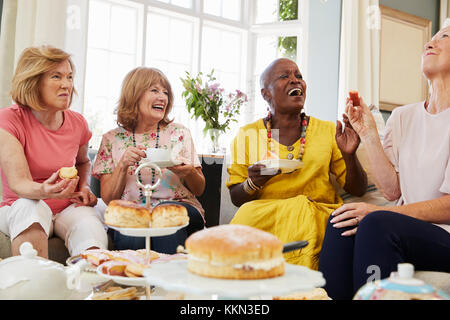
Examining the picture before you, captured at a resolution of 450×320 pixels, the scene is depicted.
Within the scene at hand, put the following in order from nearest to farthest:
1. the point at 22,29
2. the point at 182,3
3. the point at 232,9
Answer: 1. the point at 22,29
2. the point at 182,3
3. the point at 232,9

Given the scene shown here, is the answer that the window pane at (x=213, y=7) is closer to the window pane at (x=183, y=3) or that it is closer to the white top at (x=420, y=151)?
the window pane at (x=183, y=3)

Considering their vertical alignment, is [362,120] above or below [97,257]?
above

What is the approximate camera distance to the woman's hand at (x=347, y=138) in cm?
149

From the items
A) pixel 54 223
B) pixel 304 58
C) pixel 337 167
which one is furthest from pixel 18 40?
pixel 304 58

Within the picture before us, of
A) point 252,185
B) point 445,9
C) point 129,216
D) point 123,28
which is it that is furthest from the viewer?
point 445,9

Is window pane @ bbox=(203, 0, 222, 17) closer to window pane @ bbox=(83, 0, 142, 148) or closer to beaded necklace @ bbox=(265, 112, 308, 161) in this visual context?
window pane @ bbox=(83, 0, 142, 148)

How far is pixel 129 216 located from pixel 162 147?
0.96 meters

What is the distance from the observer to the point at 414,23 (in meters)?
4.47

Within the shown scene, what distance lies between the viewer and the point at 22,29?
2273 mm

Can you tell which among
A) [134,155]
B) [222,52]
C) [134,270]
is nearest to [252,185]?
[134,155]

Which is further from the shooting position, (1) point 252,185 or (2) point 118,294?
(1) point 252,185

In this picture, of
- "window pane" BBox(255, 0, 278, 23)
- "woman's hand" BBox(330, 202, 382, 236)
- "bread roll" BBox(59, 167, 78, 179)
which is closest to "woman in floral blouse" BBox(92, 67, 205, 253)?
"bread roll" BBox(59, 167, 78, 179)

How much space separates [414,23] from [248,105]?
2.05 metres

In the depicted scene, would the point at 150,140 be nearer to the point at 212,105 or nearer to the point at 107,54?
the point at 212,105
